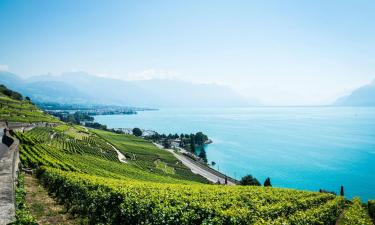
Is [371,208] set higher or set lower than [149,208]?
lower

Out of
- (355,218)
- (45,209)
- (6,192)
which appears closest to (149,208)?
(45,209)

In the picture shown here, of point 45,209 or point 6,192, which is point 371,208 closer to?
point 45,209

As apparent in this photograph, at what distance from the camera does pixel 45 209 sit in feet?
60.5

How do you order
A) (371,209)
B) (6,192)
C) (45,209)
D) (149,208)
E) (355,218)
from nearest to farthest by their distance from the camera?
(149,208)
(6,192)
(45,209)
(355,218)
(371,209)

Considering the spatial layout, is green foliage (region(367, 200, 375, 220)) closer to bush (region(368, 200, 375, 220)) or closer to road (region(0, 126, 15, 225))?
bush (region(368, 200, 375, 220))

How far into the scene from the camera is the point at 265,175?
116625mm

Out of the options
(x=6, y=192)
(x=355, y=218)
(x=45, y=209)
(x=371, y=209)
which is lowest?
(x=371, y=209)

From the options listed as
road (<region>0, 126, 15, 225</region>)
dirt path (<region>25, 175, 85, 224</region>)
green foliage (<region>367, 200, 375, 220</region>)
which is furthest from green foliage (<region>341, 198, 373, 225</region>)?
road (<region>0, 126, 15, 225</region>)

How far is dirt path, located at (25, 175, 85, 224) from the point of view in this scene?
16.6 m

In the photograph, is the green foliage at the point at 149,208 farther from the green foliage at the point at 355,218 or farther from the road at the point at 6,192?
the road at the point at 6,192

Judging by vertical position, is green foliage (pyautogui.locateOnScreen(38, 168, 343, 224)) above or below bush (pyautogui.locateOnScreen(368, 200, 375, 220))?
above

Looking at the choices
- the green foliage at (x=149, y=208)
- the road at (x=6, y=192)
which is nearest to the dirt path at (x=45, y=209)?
the green foliage at (x=149, y=208)

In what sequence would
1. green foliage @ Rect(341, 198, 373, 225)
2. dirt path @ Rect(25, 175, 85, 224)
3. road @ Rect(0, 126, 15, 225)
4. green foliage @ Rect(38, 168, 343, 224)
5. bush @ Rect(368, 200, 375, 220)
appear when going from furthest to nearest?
1. bush @ Rect(368, 200, 375, 220)
2. green foliage @ Rect(341, 198, 373, 225)
3. dirt path @ Rect(25, 175, 85, 224)
4. green foliage @ Rect(38, 168, 343, 224)
5. road @ Rect(0, 126, 15, 225)

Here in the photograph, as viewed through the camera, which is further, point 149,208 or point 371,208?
Answer: point 371,208
